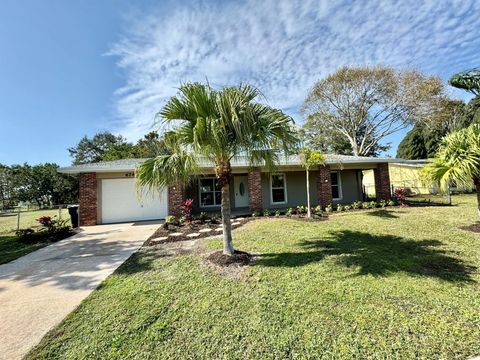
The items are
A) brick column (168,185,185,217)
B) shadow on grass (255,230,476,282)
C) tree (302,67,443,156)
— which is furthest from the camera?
tree (302,67,443,156)

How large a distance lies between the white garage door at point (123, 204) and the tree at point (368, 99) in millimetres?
14902

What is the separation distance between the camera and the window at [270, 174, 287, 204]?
47.6ft

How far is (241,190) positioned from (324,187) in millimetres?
5003

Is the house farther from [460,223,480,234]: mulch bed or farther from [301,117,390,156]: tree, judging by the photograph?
[301,117,390,156]: tree

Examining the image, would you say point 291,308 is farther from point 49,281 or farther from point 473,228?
point 473,228

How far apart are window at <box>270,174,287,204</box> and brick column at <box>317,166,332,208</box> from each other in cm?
234

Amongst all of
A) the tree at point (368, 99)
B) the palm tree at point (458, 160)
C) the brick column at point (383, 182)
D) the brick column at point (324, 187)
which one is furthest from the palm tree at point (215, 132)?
→ the tree at point (368, 99)

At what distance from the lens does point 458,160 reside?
6.64 metres

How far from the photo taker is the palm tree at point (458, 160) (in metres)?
6.46

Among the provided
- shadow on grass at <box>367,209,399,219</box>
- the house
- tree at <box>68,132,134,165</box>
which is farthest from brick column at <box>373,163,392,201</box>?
tree at <box>68,132,134,165</box>

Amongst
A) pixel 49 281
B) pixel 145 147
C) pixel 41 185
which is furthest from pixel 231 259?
pixel 41 185

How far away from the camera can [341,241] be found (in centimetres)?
658

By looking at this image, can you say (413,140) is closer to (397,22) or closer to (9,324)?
(397,22)

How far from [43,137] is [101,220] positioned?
47.8ft
